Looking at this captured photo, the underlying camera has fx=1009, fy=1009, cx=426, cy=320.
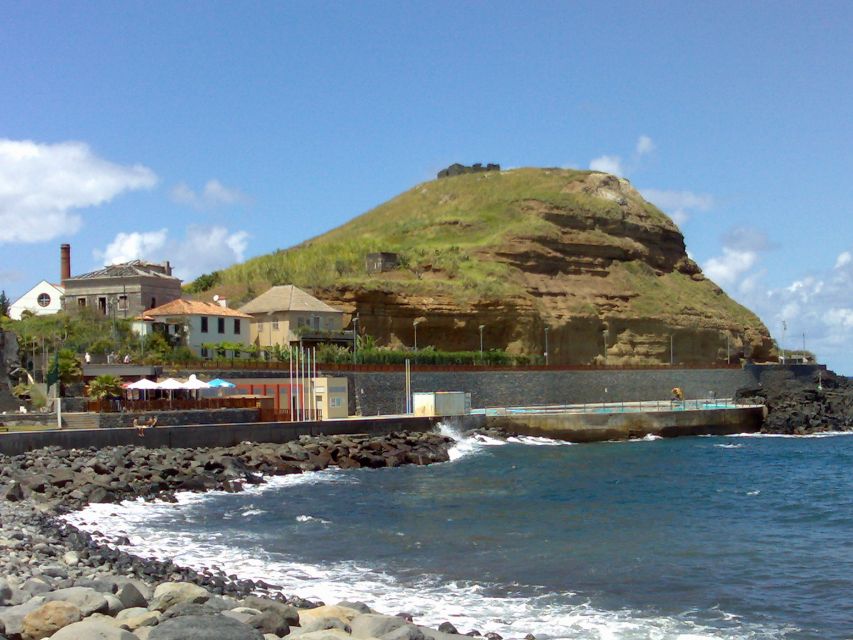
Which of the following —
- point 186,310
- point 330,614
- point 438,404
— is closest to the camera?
point 330,614

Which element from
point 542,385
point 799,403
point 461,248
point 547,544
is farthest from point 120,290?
point 547,544

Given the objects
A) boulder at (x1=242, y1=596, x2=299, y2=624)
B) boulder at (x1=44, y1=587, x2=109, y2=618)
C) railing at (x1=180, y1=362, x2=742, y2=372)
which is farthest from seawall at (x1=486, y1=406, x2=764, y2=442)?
boulder at (x1=44, y1=587, x2=109, y2=618)

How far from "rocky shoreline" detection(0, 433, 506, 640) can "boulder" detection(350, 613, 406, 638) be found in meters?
0.02

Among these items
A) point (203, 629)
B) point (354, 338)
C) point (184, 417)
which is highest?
point (354, 338)

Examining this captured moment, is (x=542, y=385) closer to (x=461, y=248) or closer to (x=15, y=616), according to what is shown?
(x=461, y=248)

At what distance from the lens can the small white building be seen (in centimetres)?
7419

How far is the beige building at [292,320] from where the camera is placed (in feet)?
230

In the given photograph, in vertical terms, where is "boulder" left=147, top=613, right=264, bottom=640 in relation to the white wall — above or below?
below

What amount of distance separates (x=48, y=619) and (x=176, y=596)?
87.1 inches

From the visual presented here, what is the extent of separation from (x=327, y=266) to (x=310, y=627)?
77139 mm

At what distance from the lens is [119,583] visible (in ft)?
50.5

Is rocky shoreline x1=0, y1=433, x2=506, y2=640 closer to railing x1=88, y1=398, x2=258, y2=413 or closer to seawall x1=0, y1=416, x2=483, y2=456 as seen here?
seawall x1=0, y1=416, x2=483, y2=456

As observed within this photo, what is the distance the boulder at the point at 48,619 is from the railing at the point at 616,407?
49.1 m

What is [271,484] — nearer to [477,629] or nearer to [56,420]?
[56,420]
